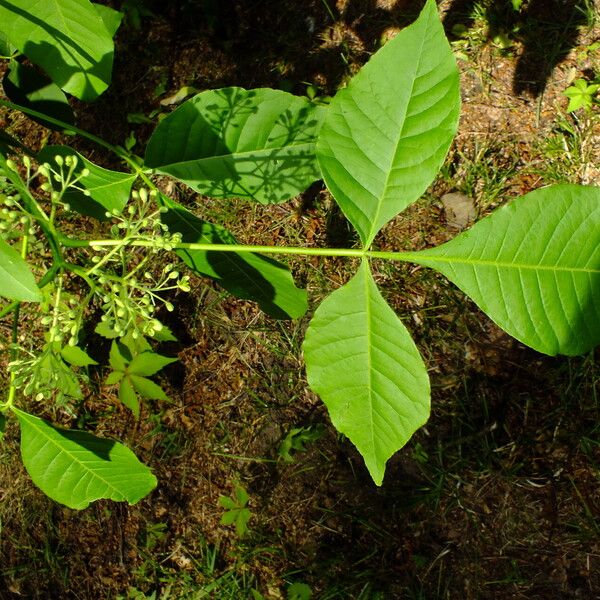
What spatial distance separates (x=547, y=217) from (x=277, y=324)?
1892mm

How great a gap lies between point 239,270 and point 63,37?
2.37ft

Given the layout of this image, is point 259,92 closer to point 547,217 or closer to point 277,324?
point 547,217

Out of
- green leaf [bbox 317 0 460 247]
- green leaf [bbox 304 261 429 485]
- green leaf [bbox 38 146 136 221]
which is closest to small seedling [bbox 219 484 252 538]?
green leaf [bbox 38 146 136 221]

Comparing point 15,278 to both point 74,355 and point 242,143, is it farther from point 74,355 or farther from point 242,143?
point 74,355

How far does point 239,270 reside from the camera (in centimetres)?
185

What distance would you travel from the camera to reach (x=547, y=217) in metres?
1.35

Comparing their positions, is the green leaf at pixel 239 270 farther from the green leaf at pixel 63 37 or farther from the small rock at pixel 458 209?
the small rock at pixel 458 209

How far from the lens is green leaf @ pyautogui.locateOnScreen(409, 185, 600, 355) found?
1.35 m

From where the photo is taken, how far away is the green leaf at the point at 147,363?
2.89m

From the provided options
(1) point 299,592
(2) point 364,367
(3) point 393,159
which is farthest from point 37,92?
(1) point 299,592

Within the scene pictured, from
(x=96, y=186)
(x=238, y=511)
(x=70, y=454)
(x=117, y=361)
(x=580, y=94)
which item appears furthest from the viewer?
(x=238, y=511)

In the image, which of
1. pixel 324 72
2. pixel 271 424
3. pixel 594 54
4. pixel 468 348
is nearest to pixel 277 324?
pixel 271 424

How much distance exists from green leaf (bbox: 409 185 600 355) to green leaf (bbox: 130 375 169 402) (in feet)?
6.06

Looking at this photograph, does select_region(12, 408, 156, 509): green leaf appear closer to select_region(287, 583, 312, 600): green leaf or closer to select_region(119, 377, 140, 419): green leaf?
select_region(119, 377, 140, 419): green leaf
